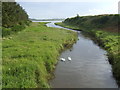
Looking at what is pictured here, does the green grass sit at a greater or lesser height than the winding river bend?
greater

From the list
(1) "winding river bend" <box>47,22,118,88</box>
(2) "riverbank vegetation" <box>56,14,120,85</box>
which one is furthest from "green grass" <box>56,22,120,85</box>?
(1) "winding river bend" <box>47,22,118,88</box>

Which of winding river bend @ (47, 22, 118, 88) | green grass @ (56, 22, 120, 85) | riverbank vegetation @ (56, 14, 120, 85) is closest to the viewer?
winding river bend @ (47, 22, 118, 88)

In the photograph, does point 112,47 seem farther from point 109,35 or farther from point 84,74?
point 109,35

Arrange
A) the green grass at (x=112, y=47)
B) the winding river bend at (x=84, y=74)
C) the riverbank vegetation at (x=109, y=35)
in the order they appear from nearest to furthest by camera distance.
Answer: the winding river bend at (x=84, y=74)
the green grass at (x=112, y=47)
the riverbank vegetation at (x=109, y=35)

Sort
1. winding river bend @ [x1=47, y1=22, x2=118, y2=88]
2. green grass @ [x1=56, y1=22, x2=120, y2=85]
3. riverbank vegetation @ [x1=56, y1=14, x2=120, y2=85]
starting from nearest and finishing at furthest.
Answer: winding river bend @ [x1=47, y1=22, x2=118, y2=88], green grass @ [x1=56, y1=22, x2=120, y2=85], riverbank vegetation @ [x1=56, y1=14, x2=120, y2=85]

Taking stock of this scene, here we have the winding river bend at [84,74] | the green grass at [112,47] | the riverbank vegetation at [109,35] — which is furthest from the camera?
the riverbank vegetation at [109,35]

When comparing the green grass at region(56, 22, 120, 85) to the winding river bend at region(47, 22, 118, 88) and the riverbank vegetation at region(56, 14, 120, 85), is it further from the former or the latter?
the winding river bend at region(47, 22, 118, 88)

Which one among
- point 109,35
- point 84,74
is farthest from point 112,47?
point 109,35

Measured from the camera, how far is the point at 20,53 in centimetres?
1850

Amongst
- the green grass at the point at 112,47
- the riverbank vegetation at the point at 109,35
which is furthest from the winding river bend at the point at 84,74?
the riverbank vegetation at the point at 109,35

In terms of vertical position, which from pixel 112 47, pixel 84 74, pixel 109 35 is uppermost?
pixel 109 35

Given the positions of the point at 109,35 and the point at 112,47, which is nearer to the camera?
the point at 112,47

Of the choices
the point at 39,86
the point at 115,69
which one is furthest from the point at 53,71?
the point at 115,69

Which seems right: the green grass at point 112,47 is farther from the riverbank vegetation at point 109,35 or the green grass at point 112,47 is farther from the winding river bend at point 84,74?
the winding river bend at point 84,74
